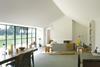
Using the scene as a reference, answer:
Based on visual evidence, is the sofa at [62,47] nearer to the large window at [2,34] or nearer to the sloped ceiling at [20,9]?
the sloped ceiling at [20,9]

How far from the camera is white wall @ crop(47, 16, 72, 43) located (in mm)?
14812

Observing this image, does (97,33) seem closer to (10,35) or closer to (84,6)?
(84,6)

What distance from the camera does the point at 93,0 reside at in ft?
17.0

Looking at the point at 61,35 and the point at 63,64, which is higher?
the point at 61,35

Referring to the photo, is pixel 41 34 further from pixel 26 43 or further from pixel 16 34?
pixel 16 34

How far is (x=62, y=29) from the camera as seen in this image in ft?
49.0

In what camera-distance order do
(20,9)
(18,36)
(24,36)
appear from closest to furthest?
(20,9), (18,36), (24,36)

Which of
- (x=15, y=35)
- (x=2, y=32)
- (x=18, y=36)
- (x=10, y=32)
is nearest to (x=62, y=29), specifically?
(x=18, y=36)

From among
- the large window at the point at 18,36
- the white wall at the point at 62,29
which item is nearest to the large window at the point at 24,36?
the large window at the point at 18,36

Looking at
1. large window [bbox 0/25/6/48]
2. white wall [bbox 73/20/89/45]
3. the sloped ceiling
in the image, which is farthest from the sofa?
white wall [bbox 73/20/89/45]

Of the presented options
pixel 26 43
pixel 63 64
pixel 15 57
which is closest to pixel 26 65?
pixel 15 57

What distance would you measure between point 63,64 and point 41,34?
8815 mm

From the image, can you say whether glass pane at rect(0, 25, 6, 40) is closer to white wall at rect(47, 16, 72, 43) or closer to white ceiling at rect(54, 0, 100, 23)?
white ceiling at rect(54, 0, 100, 23)

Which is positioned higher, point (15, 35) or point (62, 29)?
point (62, 29)
